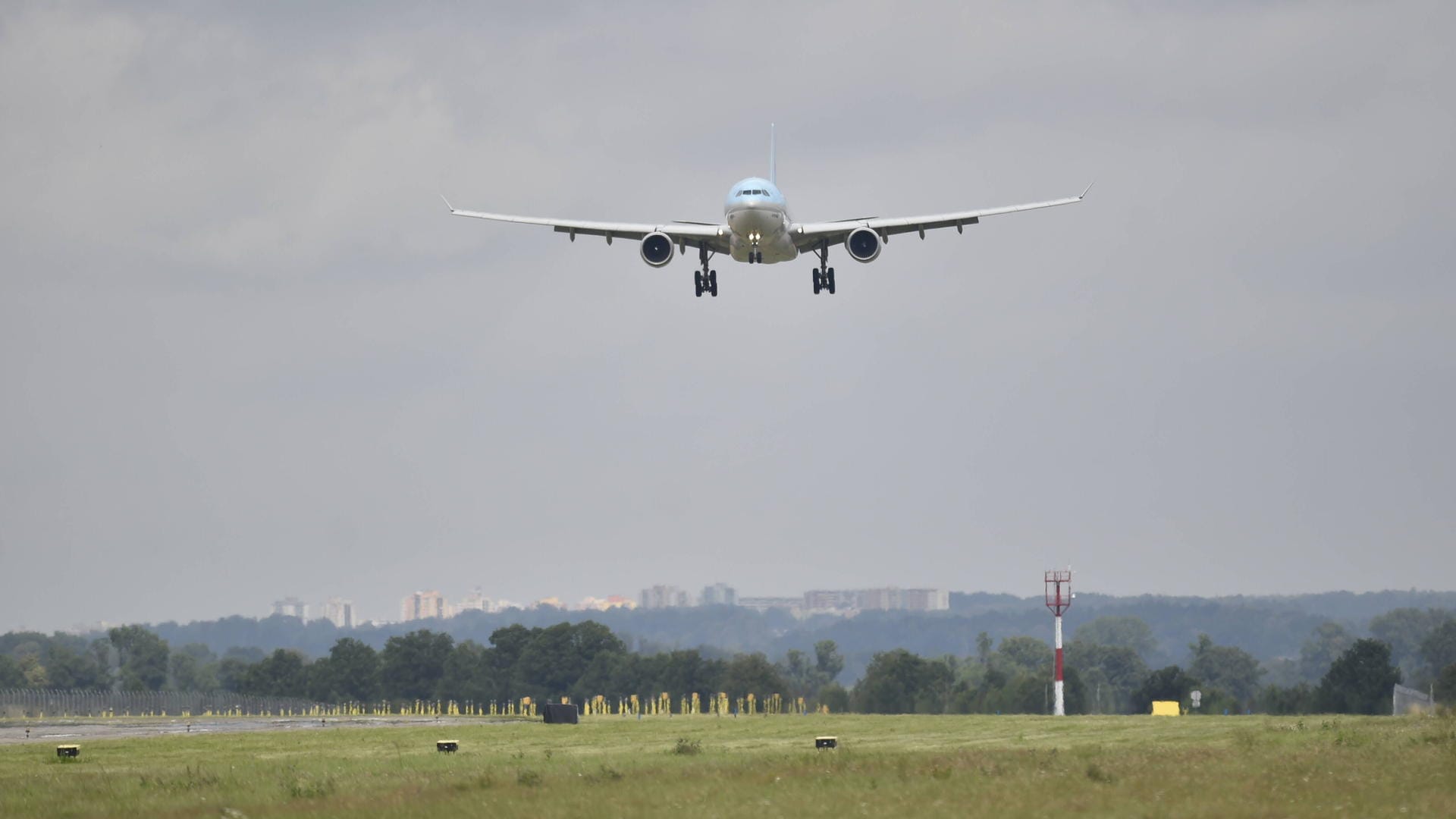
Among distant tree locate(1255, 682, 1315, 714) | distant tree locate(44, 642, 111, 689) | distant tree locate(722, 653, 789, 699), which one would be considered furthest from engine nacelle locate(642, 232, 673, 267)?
distant tree locate(44, 642, 111, 689)

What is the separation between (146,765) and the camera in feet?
168

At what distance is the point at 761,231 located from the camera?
230 ft

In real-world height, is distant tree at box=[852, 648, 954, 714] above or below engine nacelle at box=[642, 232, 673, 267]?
below

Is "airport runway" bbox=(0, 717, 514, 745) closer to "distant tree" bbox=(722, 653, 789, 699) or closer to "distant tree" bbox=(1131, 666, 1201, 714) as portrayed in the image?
"distant tree" bbox=(1131, 666, 1201, 714)

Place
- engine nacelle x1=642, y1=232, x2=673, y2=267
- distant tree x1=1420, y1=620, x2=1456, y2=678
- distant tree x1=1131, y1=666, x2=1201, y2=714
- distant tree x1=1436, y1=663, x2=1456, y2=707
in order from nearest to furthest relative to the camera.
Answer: engine nacelle x1=642, y1=232, x2=673, y2=267, distant tree x1=1436, y1=663, x2=1456, y2=707, distant tree x1=1131, y1=666, x2=1201, y2=714, distant tree x1=1420, y1=620, x2=1456, y2=678

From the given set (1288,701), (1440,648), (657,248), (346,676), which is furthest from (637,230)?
(1440,648)

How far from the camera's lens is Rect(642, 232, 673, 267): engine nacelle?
73125mm

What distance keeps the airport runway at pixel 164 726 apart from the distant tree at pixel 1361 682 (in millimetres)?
63194

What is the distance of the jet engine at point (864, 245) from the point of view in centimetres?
7256

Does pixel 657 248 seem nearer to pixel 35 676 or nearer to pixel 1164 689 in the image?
pixel 1164 689

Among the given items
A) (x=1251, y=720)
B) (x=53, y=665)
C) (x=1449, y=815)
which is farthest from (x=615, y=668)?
(x=1449, y=815)

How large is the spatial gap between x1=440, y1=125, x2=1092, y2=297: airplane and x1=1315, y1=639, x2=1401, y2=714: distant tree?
61046 mm

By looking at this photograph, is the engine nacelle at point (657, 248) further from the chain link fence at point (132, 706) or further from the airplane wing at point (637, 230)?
the chain link fence at point (132, 706)

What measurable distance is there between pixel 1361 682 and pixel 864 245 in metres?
70.0
